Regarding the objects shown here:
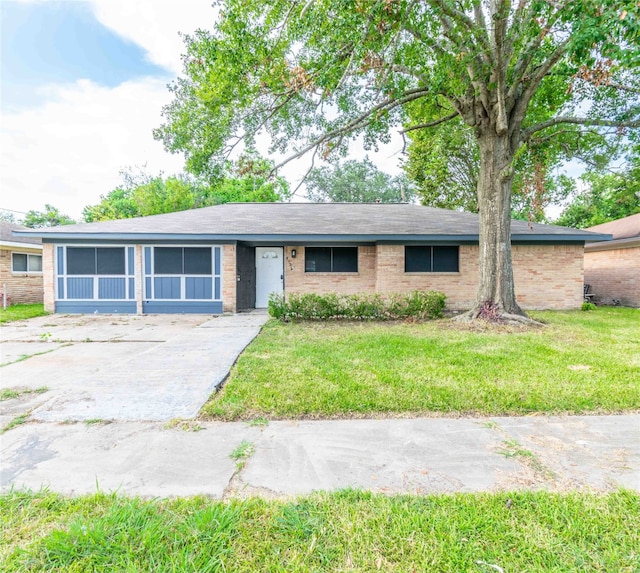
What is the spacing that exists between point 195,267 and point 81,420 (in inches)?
322

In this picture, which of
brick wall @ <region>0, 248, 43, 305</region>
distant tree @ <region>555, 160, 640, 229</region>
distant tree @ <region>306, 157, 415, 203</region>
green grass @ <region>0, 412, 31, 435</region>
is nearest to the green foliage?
distant tree @ <region>306, 157, 415, 203</region>

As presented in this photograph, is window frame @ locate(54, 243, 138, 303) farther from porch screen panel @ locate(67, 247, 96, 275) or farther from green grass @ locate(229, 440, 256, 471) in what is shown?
green grass @ locate(229, 440, 256, 471)

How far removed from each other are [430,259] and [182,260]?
8.00m

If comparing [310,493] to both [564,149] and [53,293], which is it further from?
[564,149]

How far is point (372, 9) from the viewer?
5.47m

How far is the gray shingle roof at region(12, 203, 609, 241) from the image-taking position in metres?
10.3

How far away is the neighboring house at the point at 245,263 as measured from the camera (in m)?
10.5

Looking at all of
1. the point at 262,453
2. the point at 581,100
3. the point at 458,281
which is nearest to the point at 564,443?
the point at 262,453

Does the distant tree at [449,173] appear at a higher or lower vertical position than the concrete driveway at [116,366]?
higher

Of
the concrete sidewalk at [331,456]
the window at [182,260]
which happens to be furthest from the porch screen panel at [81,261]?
the concrete sidewalk at [331,456]

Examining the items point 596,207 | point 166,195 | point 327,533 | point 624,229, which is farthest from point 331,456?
point 596,207

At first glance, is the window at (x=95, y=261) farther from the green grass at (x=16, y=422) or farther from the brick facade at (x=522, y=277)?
the green grass at (x=16, y=422)

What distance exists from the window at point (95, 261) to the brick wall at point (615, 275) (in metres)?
17.7

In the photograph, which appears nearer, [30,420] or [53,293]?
[30,420]
